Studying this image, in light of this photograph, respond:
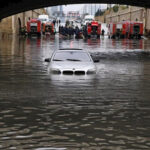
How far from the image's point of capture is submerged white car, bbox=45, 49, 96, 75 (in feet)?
56.4

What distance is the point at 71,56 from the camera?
1842cm

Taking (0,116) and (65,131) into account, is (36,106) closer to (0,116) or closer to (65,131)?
(0,116)

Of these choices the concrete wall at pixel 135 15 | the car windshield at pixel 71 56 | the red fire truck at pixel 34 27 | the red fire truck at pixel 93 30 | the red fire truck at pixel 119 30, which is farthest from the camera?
the concrete wall at pixel 135 15

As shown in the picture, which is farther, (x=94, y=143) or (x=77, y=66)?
(x=77, y=66)

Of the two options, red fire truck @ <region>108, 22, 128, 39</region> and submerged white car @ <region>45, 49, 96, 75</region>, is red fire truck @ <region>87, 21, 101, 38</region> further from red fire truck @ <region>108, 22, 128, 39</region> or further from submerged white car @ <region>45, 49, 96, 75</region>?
submerged white car @ <region>45, 49, 96, 75</region>

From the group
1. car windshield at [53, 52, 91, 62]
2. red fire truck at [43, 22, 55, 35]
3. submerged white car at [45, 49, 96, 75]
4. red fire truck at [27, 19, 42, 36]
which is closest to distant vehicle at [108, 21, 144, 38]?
red fire truck at [43, 22, 55, 35]

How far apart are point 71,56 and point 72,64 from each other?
3.55 ft

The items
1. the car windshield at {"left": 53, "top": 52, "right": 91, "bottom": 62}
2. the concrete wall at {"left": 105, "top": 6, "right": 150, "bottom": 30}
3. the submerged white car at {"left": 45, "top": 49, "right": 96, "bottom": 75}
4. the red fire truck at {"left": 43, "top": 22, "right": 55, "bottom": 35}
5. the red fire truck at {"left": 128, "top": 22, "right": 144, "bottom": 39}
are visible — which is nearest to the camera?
the submerged white car at {"left": 45, "top": 49, "right": 96, "bottom": 75}

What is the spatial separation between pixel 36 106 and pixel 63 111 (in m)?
0.92

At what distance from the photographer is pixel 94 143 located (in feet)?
23.4

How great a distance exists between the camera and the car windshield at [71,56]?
18109 mm

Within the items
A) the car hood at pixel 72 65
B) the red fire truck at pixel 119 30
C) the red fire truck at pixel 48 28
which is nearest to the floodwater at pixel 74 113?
the car hood at pixel 72 65

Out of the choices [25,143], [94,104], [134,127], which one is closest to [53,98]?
[94,104]

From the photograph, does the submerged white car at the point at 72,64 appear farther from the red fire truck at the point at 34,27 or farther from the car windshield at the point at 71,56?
the red fire truck at the point at 34,27
